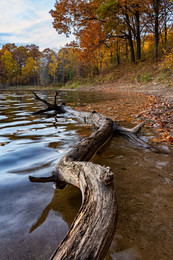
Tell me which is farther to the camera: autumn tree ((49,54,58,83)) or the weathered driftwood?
autumn tree ((49,54,58,83))

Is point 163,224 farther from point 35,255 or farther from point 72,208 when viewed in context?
point 35,255

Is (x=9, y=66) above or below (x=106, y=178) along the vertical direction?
above

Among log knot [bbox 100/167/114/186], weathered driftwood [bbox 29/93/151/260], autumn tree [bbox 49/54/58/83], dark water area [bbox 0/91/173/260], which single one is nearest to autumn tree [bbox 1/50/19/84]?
autumn tree [bbox 49/54/58/83]

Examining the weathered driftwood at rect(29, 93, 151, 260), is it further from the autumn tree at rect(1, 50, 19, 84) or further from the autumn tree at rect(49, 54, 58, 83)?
the autumn tree at rect(1, 50, 19, 84)

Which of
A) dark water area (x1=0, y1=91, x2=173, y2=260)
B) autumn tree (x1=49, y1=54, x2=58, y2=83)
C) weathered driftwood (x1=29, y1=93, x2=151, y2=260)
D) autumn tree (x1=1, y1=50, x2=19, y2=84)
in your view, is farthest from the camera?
autumn tree (x1=1, y1=50, x2=19, y2=84)

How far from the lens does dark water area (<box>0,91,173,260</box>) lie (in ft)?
3.84

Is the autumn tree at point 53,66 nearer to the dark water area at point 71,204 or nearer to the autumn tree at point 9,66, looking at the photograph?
the autumn tree at point 9,66

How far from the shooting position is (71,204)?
1.63 m

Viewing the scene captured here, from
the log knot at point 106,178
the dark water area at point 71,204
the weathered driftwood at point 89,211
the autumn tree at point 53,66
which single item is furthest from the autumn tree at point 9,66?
the log knot at point 106,178

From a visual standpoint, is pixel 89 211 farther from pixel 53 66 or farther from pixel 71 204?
pixel 53 66

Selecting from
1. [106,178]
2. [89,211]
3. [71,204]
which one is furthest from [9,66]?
[89,211]

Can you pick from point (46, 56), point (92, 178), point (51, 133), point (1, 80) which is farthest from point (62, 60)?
point (92, 178)

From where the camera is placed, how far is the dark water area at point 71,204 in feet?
3.84

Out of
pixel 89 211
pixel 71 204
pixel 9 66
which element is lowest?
pixel 71 204
